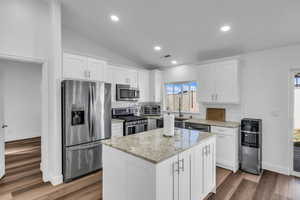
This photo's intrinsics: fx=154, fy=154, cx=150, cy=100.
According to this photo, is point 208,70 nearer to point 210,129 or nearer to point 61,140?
point 210,129

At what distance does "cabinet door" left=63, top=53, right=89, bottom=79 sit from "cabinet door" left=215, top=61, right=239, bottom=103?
10.4ft

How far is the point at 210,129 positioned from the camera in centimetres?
358

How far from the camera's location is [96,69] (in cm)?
379

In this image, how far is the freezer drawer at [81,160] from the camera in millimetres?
2854

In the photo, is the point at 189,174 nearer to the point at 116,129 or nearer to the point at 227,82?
the point at 116,129

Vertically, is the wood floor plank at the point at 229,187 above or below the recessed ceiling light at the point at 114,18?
below

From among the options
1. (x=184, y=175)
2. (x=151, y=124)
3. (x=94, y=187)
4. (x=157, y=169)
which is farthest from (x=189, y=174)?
(x=151, y=124)

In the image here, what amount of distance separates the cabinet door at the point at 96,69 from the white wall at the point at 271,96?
341 centimetres

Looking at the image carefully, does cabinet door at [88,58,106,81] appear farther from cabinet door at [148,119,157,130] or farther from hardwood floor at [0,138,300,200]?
hardwood floor at [0,138,300,200]

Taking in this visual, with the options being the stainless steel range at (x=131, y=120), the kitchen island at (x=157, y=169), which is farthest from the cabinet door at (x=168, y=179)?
the stainless steel range at (x=131, y=120)

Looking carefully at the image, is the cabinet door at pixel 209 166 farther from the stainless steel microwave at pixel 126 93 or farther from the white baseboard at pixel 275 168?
the stainless steel microwave at pixel 126 93

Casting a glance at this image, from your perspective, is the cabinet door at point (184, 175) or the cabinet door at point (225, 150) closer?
the cabinet door at point (184, 175)

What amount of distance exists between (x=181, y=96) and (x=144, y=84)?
1.29 meters

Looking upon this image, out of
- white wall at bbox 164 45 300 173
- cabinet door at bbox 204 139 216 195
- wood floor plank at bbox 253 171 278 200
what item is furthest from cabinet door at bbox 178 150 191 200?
white wall at bbox 164 45 300 173
